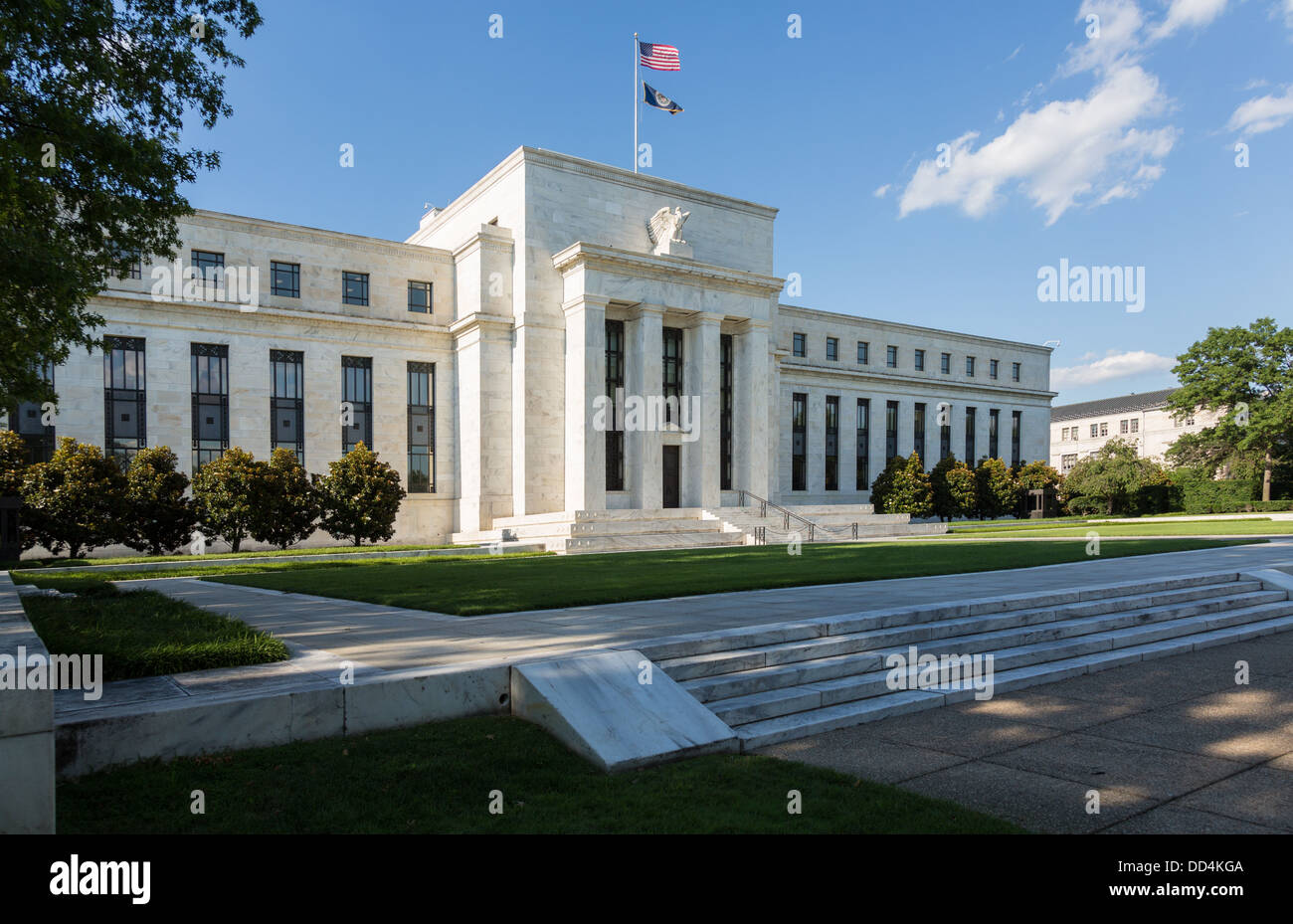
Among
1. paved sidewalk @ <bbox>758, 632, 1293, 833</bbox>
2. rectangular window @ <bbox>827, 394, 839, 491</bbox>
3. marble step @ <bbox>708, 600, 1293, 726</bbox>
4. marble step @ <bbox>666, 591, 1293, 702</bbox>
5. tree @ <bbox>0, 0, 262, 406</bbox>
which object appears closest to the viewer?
paved sidewalk @ <bbox>758, 632, 1293, 833</bbox>

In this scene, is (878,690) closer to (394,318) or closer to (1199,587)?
(1199,587)

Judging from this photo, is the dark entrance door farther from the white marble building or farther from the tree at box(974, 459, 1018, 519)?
the tree at box(974, 459, 1018, 519)

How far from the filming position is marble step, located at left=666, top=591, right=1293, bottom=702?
786cm

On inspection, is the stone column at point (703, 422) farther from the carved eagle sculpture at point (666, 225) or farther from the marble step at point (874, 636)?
the marble step at point (874, 636)

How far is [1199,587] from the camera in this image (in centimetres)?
1449

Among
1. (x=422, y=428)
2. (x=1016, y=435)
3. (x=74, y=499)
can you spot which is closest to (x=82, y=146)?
(x=74, y=499)

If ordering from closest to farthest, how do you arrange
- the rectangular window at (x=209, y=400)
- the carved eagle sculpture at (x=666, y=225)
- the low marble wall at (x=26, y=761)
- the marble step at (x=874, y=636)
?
the low marble wall at (x=26, y=761) → the marble step at (x=874, y=636) → the rectangular window at (x=209, y=400) → the carved eagle sculpture at (x=666, y=225)

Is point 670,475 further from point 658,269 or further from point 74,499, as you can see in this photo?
point 74,499

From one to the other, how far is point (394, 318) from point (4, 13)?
1111 inches

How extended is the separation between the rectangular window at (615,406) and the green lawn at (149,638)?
2909cm

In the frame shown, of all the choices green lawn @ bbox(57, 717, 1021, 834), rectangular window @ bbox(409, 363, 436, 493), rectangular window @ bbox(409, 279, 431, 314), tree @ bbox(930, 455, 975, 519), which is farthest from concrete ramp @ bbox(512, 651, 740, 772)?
tree @ bbox(930, 455, 975, 519)

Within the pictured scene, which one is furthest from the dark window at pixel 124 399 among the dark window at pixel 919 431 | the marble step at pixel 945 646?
the dark window at pixel 919 431

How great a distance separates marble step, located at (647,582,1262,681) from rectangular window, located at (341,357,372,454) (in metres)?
32.5

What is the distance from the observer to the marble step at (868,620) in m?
8.34
